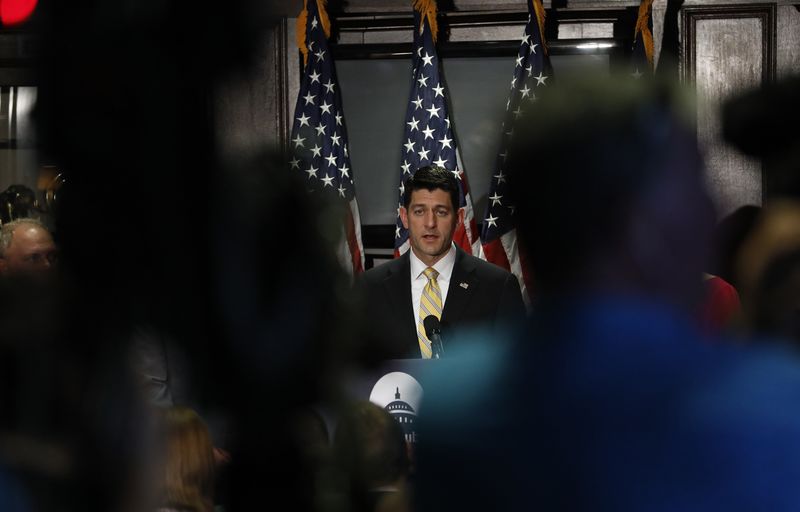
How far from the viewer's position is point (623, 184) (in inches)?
38.6

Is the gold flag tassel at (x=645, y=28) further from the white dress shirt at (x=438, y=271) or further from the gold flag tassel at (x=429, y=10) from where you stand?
the white dress shirt at (x=438, y=271)

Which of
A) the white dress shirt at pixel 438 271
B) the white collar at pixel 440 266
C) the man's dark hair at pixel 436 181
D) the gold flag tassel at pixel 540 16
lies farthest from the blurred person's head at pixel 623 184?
the gold flag tassel at pixel 540 16

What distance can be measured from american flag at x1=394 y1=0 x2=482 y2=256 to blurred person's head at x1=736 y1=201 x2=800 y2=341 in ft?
11.7

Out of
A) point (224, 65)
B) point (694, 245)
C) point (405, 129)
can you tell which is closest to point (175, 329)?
point (224, 65)

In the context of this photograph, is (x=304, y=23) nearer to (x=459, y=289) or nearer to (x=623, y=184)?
(x=459, y=289)

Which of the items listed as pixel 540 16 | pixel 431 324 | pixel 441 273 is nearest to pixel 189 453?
pixel 431 324

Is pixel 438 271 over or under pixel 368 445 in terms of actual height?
under

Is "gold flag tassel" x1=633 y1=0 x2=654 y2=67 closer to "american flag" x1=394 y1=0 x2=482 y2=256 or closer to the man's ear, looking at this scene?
"american flag" x1=394 y1=0 x2=482 y2=256

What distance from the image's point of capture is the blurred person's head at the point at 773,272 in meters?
1.33

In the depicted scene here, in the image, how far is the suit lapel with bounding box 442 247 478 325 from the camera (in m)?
3.85

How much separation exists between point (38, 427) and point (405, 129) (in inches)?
197

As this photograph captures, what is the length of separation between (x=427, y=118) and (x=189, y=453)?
4903 mm

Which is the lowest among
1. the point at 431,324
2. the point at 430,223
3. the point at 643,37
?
the point at 431,324

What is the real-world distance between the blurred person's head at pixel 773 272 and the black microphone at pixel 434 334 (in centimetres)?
138
